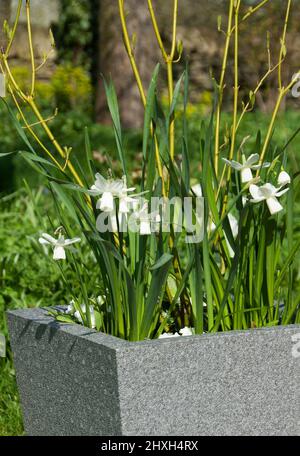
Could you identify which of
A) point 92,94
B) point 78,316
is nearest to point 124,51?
point 92,94

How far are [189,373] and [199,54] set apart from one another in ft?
37.1

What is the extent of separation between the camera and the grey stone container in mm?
1812

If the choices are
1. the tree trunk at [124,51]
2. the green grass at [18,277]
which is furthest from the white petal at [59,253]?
the tree trunk at [124,51]

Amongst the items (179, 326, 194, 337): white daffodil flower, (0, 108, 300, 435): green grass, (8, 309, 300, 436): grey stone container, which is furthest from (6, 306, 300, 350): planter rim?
(0, 108, 300, 435): green grass

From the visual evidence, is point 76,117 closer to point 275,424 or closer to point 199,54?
point 199,54

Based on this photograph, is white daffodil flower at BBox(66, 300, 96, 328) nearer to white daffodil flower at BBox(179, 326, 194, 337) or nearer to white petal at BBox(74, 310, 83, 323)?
Answer: white petal at BBox(74, 310, 83, 323)

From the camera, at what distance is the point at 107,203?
187cm

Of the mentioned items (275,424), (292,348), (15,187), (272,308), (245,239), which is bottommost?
(275,424)

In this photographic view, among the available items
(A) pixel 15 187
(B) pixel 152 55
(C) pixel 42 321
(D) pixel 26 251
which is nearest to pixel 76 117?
(B) pixel 152 55

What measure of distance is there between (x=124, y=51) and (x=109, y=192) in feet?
21.0

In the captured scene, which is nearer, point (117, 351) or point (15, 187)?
point (117, 351)

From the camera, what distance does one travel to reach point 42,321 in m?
2.19

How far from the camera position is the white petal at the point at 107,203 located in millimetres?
1866

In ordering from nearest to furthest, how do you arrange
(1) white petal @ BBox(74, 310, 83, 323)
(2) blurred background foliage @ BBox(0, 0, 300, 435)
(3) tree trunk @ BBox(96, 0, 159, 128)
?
(1) white petal @ BBox(74, 310, 83, 323), (2) blurred background foliage @ BBox(0, 0, 300, 435), (3) tree trunk @ BBox(96, 0, 159, 128)
